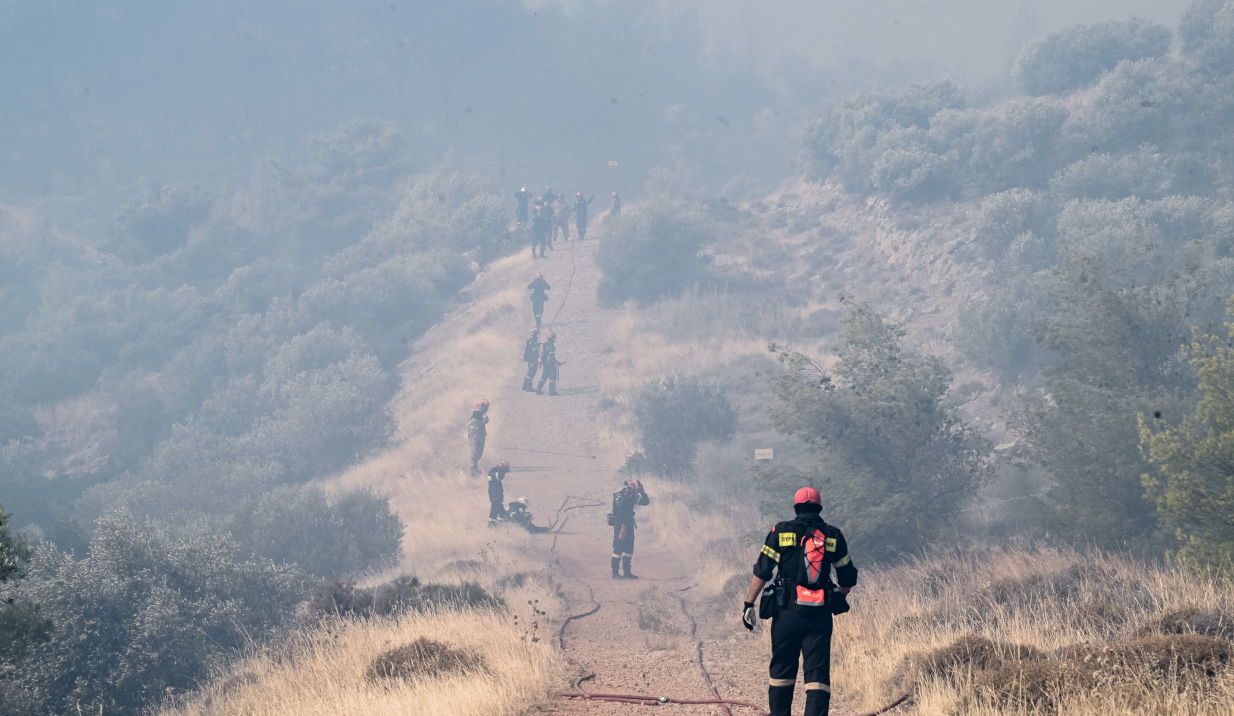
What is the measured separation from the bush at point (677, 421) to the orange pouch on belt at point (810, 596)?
59.4 feet

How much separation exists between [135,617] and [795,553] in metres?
10.1

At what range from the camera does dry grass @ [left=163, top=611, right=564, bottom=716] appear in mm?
7164

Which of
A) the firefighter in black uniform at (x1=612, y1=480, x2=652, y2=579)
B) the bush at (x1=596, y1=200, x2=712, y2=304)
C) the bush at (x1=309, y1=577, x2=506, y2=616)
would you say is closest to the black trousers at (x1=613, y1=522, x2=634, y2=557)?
the firefighter in black uniform at (x1=612, y1=480, x2=652, y2=579)

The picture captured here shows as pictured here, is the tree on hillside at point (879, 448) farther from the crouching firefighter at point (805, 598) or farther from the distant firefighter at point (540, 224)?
the distant firefighter at point (540, 224)

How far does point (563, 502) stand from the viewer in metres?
22.0

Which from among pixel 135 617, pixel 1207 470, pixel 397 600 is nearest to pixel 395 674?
pixel 397 600

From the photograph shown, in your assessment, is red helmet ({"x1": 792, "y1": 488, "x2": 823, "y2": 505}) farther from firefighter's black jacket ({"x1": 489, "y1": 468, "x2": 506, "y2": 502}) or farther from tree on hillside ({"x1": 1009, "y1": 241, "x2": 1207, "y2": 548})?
firefighter's black jacket ({"x1": 489, "y1": 468, "x2": 506, "y2": 502})

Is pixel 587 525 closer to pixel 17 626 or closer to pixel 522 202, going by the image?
pixel 17 626

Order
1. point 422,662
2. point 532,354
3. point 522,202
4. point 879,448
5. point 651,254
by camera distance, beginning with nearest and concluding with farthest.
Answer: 1. point 422,662
2. point 879,448
3. point 532,354
4. point 651,254
5. point 522,202

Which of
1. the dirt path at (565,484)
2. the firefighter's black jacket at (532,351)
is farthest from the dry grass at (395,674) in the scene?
the firefighter's black jacket at (532,351)

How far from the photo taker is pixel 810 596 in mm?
5699

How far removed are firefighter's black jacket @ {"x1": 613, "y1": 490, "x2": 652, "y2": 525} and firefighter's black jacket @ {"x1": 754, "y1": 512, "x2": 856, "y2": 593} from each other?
34.2 ft

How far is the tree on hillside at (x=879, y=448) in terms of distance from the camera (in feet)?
47.6

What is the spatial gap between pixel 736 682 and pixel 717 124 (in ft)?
230
